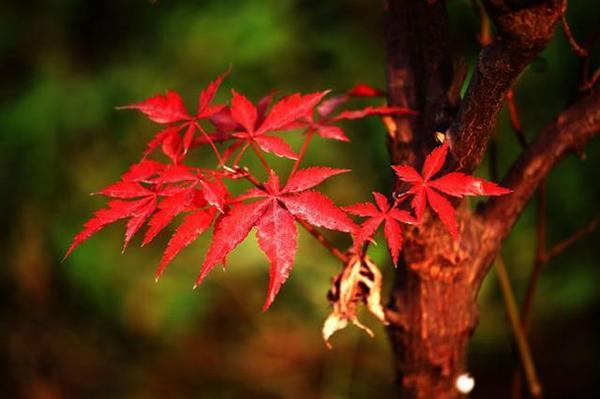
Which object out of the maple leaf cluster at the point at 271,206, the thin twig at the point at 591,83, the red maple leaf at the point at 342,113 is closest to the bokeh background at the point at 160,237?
the red maple leaf at the point at 342,113

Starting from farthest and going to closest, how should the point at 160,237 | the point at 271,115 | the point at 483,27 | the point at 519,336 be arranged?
the point at 160,237
the point at 519,336
the point at 483,27
the point at 271,115

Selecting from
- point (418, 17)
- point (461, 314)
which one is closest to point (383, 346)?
point (461, 314)

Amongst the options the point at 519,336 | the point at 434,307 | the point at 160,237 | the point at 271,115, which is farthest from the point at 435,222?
the point at 160,237

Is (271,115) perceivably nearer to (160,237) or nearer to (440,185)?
(440,185)

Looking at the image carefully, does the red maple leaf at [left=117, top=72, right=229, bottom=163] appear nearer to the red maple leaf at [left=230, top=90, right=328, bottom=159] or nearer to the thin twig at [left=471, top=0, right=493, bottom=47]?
the red maple leaf at [left=230, top=90, right=328, bottom=159]

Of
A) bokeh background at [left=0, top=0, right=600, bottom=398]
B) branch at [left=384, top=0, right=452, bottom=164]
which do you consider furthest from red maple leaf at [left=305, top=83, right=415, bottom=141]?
bokeh background at [left=0, top=0, right=600, bottom=398]

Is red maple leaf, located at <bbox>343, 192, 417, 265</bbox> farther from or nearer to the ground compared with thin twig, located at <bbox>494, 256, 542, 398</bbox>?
nearer to the ground
